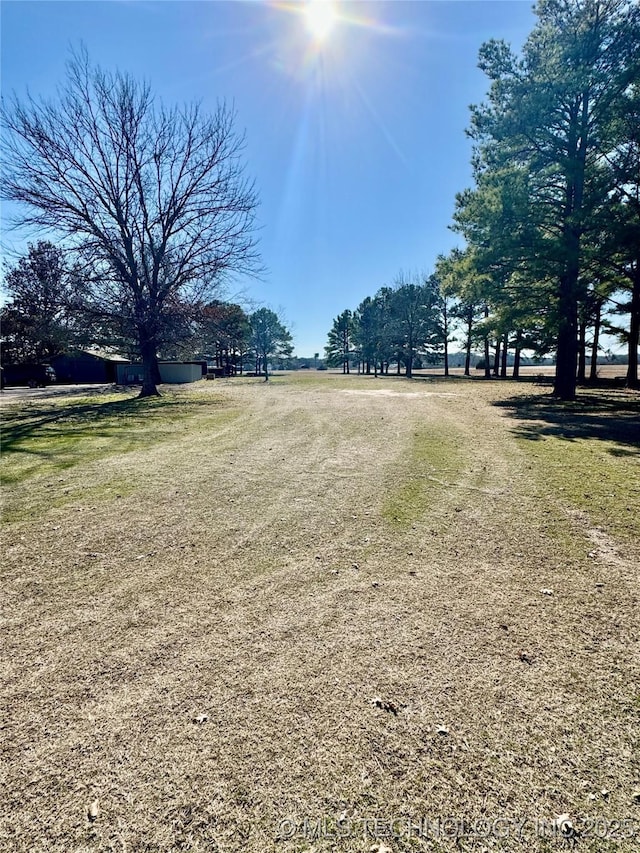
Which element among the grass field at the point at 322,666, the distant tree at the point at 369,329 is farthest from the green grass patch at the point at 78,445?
the distant tree at the point at 369,329

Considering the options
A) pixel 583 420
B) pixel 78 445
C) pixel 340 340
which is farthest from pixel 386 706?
pixel 340 340

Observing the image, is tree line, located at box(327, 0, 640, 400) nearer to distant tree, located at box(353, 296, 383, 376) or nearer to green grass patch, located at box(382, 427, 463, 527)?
green grass patch, located at box(382, 427, 463, 527)

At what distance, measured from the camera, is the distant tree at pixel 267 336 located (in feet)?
148

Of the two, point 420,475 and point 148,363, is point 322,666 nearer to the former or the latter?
point 420,475

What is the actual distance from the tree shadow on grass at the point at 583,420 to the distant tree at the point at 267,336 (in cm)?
3141

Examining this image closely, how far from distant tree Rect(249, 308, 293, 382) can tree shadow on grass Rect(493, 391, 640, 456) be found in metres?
31.4

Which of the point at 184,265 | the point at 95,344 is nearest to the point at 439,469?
the point at 184,265

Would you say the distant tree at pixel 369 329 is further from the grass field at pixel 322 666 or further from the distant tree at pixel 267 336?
the grass field at pixel 322 666

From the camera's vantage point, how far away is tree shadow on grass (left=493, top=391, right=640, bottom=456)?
7.98m

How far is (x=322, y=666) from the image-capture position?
2258 millimetres

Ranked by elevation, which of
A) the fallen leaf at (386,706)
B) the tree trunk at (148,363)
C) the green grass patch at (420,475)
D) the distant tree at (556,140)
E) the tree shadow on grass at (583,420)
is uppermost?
the distant tree at (556,140)

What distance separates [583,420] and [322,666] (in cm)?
1091

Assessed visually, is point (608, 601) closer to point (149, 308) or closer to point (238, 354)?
point (149, 308)

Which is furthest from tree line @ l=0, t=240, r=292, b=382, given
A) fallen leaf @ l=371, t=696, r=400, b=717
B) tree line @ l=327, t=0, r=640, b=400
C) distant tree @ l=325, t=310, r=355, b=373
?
distant tree @ l=325, t=310, r=355, b=373
